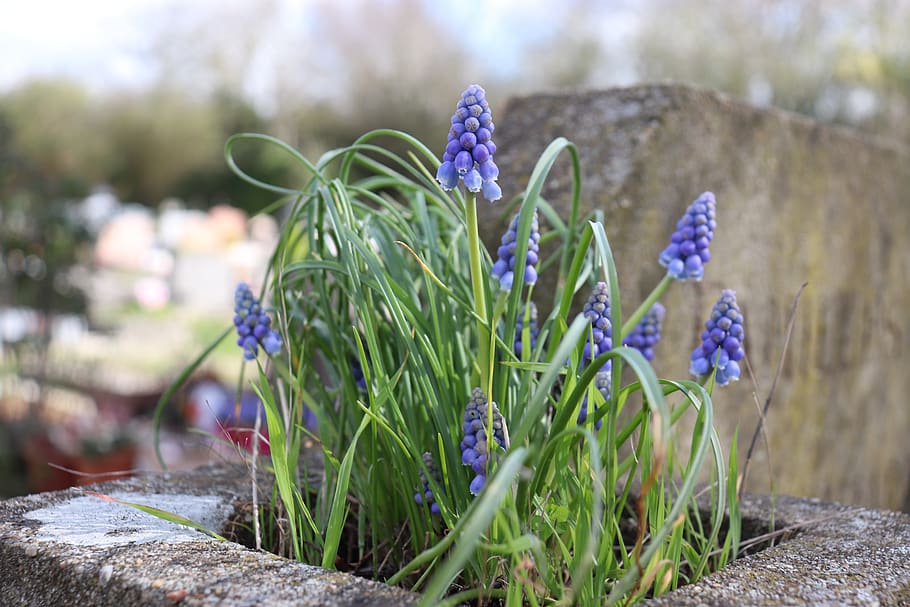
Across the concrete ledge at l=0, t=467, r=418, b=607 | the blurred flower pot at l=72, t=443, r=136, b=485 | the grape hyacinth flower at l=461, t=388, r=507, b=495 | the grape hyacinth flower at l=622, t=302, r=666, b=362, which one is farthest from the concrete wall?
the blurred flower pot at l=72, t=443, r=136, b=485

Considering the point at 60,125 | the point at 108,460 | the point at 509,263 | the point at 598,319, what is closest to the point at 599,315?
the point at 598,319

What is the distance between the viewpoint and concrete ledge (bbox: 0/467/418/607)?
76 cm

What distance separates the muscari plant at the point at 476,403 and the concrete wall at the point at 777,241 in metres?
0.43

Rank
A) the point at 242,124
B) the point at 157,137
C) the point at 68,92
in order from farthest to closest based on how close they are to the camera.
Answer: the point at 242,124 < the point at 157,137 < the point at 68,92

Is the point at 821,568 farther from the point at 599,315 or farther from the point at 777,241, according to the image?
the point at 777,241

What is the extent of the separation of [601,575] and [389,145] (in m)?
9.86

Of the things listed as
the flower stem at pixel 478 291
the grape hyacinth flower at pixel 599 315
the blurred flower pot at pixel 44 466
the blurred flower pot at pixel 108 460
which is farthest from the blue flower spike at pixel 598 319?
the blurred flower pot at pixel 44 466

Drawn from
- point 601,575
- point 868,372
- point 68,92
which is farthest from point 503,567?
point 68,92

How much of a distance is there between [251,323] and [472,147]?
40 centimetres

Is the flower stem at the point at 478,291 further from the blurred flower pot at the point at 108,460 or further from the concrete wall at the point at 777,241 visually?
the blurred flower pot at the point at 108,460

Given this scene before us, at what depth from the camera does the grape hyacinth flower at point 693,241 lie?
1.03 metres

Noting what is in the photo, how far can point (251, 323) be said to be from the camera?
1047 mm

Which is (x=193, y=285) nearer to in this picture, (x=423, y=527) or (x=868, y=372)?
(x=868, y=372)

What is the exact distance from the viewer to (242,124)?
1427cm
